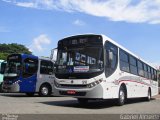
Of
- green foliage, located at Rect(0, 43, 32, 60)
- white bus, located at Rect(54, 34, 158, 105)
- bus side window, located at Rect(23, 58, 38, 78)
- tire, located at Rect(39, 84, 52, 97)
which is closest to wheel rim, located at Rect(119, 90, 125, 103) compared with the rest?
white bus, located at Rect(54, 34, 158, 105)

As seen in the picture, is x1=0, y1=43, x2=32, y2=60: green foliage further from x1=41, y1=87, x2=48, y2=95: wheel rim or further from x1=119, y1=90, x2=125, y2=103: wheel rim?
x1=119, y1=90, x2=125, y2=103: wheel rim

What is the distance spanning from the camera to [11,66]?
72.1ft

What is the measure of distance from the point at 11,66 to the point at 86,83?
355 inches

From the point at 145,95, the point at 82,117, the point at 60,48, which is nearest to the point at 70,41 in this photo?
the point at 60,48

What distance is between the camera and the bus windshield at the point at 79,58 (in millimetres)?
14422

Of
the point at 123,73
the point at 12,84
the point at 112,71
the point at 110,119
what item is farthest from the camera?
the point at 12,84

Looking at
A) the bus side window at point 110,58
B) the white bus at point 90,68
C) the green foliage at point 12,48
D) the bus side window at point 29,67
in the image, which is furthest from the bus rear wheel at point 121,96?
the green foliage at point 12,48

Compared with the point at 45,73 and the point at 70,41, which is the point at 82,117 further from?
the point at 45,73

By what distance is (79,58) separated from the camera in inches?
586

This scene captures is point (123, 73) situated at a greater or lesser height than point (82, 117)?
greater

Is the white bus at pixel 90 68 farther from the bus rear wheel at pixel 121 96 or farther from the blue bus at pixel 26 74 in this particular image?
the blue bus at pixel 26 74

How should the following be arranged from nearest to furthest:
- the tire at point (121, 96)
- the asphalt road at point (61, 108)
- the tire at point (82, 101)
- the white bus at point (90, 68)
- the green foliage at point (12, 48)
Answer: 1. the asphalt road at point (61, 108)
2. the white bus at point (90, 68)
3. the tire at point (121, 96)
4. the tire at point (82, 101)
5. the green foliage at point (12, 48)

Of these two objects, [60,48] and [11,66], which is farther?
[11,66]

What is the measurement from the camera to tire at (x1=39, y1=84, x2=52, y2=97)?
23587mm
